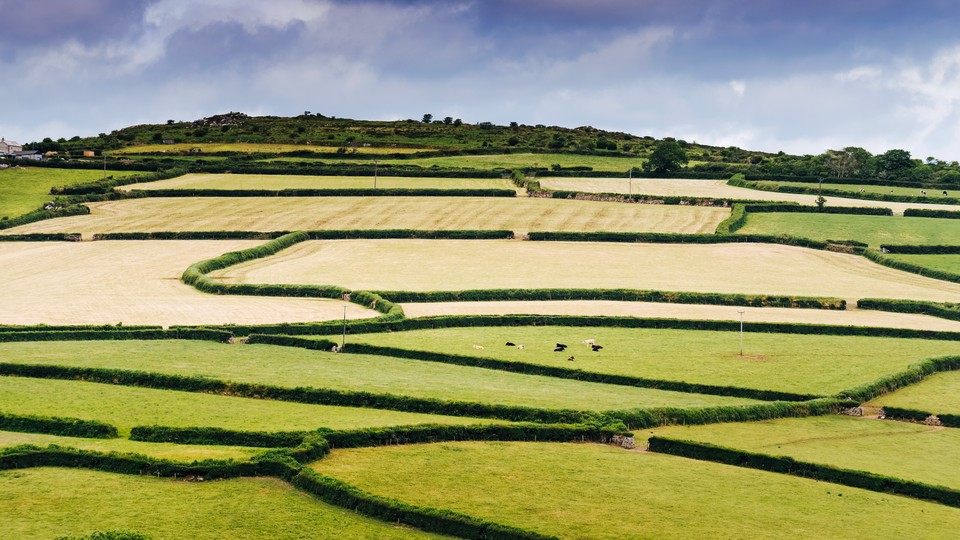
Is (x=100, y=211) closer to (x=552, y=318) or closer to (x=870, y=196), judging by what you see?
(x=552, y=318)

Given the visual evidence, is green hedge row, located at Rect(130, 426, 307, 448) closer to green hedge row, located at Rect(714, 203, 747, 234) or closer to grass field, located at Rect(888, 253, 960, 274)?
grass field, located at Rect(888, 253, 960, 274)

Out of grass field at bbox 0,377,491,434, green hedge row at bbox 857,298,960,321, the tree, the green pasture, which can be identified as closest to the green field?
the green pasture

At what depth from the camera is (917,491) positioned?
153 ft

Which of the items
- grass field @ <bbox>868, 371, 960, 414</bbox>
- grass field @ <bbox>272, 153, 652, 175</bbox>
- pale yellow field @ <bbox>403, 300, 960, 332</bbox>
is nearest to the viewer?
grass field @ <bbox>868, 371, 960, 414</bbox>

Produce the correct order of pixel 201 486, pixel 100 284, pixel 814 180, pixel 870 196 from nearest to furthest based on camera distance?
pixel 201 486, pixel 100 284, pixel 870 196, pixel 814 180

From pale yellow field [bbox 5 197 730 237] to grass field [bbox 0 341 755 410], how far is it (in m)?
52.1

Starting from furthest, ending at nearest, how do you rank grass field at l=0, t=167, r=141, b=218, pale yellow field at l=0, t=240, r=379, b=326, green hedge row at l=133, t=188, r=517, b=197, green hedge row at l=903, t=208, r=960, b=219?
green hedge row at l=133, t=188, r=517, b=197
green hedge row at l=903, t=208, r=960, b=219
grass field at l=0, t=167, r=141, b=218
pale yellow field at l=0, t=240, r=379, b=326

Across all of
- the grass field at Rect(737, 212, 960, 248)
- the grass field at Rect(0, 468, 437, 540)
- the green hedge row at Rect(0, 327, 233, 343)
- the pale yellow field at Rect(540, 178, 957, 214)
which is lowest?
the green hedge row at Rect(0, 327, 233, 343)

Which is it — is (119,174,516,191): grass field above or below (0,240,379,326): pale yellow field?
above

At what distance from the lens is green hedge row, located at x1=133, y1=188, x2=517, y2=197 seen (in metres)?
142

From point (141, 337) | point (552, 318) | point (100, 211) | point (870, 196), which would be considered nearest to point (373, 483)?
point (141, 337)

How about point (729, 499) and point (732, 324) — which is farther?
point (732, 324)

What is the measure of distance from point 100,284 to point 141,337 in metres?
22.5

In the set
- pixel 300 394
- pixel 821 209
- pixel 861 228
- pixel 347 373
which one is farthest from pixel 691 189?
pixel 300 394
